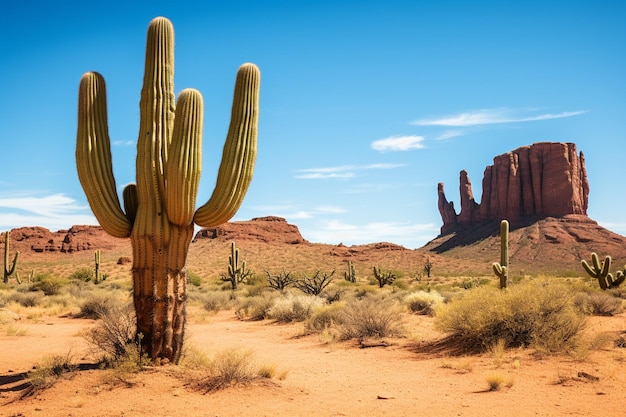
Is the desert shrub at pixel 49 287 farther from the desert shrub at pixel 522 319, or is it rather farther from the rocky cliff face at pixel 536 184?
the rocky cliff face at pixel 536 184

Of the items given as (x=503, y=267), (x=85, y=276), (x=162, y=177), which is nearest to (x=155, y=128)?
(x=162, y=177)

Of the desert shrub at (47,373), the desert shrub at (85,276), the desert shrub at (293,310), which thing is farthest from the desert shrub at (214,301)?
the desert shrub at (85,276)

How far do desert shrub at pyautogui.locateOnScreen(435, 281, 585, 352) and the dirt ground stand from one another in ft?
1.52

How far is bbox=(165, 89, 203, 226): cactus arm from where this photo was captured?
7.85 metres

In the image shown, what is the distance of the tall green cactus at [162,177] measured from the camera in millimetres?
7926

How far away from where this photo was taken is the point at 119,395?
A: 7012 mm

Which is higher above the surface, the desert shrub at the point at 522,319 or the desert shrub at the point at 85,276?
the desert shrub at the point at 85,276

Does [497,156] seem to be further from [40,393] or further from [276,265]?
[40,393]

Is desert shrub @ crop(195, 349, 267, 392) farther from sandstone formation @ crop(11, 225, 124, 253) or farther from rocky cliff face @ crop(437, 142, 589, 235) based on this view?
sandstone formation @ crop(11, 225, 124, 253)

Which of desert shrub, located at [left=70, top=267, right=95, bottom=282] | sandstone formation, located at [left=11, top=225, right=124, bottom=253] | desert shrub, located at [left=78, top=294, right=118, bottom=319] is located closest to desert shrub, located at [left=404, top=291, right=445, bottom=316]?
desert shrub, located at [left=78, top=294, right=118, bottom=319]

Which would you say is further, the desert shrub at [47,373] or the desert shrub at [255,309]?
the desert shrub at [255,309]

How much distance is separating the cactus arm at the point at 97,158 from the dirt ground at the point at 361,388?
2345 millimetres

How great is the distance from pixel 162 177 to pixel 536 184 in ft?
253

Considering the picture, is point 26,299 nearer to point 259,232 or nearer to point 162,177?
point 162,177
